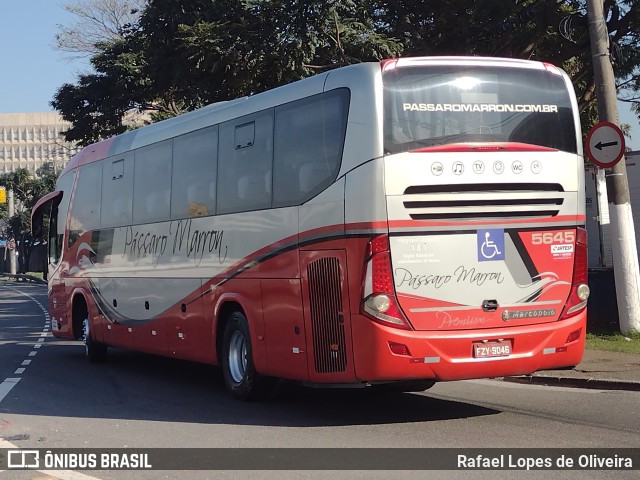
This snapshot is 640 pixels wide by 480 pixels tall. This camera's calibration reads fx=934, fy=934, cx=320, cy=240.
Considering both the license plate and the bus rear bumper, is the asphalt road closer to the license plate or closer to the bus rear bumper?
the bus rear bumper

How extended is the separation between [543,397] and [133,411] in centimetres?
481

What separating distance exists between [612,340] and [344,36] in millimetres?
7652

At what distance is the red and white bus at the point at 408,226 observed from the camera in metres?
9.02

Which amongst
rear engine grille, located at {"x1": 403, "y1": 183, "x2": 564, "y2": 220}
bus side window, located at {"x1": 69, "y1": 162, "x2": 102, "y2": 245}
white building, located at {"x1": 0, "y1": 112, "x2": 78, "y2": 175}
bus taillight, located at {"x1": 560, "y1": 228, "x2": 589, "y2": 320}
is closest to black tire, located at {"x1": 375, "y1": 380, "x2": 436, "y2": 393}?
bus taillight, located at {"x1": 560, "y1": 228, "x2": 589, "y2": 320}

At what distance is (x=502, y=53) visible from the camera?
19.6 metres

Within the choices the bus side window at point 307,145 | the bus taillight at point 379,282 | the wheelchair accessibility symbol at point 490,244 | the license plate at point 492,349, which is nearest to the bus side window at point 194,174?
the bus side window at point 307,145

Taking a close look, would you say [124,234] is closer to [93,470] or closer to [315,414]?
[315,414]

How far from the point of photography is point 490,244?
932cm

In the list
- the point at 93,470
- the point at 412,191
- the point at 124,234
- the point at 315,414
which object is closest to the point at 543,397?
the point at 315,414

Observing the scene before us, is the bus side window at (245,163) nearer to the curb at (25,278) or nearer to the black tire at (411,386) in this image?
the black tire at (411,386)

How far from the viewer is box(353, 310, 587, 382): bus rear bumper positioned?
8.95 metres

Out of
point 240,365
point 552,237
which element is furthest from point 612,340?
point 240,365

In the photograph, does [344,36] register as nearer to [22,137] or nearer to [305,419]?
[305,419]

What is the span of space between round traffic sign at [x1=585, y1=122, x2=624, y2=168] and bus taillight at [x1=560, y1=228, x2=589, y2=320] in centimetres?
410
